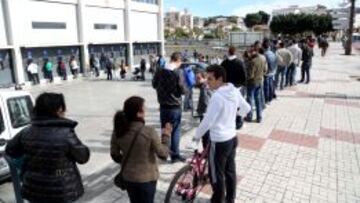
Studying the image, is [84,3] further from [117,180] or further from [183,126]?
[117,180]

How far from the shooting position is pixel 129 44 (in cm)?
3512

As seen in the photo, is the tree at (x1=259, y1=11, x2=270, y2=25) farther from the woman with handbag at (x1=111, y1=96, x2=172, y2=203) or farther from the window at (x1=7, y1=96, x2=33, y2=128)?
the woman with handbag at (x1=111, y1=96, x2=172, y2=203)

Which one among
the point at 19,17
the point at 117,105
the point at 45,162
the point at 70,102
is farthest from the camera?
the point at 19,17

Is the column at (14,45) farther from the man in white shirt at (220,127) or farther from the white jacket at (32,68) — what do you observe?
the man in white shirt at (220,127)

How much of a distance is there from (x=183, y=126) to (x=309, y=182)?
13.6 feet

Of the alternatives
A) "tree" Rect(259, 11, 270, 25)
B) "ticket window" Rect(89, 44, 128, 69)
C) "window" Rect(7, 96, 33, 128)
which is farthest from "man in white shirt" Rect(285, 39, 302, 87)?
"tree" Rect(259, 11, 270, 25)

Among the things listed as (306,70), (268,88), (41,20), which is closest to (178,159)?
(268,88)

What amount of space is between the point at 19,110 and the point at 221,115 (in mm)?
3773

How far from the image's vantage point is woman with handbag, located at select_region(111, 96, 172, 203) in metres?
3.23

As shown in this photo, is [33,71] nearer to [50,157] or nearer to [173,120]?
[173,120]

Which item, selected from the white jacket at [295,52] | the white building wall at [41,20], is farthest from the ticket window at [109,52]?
the white jacket at [295,52]

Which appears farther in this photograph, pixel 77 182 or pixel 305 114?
pixel 305 114

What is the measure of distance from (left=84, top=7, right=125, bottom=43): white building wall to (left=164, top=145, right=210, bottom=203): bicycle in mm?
26158

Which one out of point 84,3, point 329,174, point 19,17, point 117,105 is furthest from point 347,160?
point 84,3
